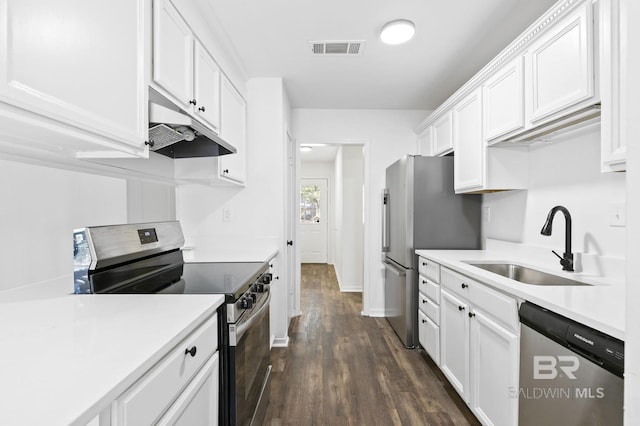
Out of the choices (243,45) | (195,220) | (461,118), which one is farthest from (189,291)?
(461,118)

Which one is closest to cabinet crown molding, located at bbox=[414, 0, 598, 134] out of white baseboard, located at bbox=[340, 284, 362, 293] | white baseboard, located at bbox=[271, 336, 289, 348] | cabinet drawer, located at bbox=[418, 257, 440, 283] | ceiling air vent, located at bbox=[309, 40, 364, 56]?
ceiling air vent, located at bbox=[309, 40, 364, 56]

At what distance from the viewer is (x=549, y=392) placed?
120 cm

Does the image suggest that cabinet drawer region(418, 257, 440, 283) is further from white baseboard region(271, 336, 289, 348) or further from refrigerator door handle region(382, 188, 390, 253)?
white baseboard region(271, 336, 289, 348)

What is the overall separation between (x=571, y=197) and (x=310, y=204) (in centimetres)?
607

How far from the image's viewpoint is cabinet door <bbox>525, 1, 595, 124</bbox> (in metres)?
1.41

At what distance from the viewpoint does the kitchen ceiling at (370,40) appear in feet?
6.18

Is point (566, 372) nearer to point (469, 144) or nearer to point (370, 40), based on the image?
point (469, 144)

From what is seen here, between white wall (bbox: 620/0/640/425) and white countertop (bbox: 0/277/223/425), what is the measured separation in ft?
3.21

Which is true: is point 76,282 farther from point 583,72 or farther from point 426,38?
point 426,38

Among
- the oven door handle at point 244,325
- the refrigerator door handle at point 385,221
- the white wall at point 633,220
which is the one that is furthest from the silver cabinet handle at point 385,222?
the white wall at point 633,220

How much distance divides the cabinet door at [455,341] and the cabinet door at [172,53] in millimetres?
1987

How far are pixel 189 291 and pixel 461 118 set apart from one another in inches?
94.8

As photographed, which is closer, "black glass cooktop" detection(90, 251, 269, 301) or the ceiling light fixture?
"black glass cooktop" detection(90, 251, 269, 301)

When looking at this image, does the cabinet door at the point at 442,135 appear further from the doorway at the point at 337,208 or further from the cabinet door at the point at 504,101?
the doorway at the point at 337,208
